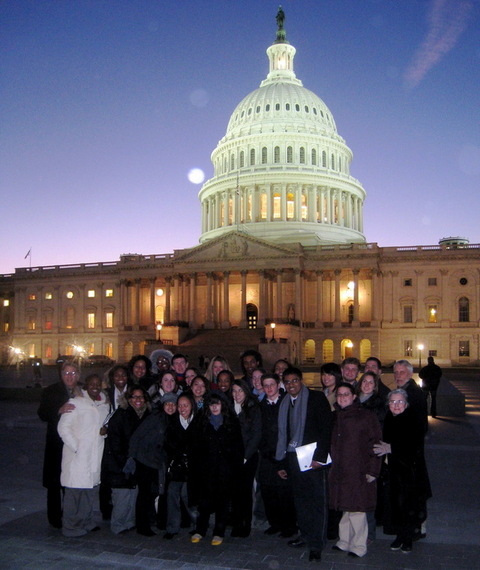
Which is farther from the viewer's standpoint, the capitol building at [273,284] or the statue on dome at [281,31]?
the statue on dome at [281,31]

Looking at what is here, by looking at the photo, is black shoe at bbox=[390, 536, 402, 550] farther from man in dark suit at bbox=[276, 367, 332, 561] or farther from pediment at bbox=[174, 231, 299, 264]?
pediment at bbox=[174, 231, 299, 264]

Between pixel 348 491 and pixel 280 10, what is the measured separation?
11955cm

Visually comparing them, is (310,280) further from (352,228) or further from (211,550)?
(211,550)

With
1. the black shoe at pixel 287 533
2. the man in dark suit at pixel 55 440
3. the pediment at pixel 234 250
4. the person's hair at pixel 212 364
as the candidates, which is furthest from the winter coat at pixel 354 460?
the pediment at pixel 234 250

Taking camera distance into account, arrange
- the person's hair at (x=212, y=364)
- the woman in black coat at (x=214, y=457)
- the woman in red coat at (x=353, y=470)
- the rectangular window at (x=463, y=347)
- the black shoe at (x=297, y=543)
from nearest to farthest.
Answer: the woman in red coat at (x=353, y=470), the black shoe at (x=297, y=543), the woman in black coat at (x=214, y=457), the person's hair at (x=212, y=364), the rectangular window at (x=463, y=347)

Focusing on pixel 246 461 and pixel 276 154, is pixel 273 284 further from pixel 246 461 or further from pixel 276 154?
pixel 246 461

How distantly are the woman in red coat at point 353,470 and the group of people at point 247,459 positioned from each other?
2cm

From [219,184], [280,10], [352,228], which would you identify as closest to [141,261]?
[219,184]

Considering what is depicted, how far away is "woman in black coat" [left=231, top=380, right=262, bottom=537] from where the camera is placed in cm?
1098

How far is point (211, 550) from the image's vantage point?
10.3 meters

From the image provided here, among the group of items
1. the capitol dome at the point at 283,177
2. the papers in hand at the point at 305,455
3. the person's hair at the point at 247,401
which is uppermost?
the capitol dome at the point at 283,177

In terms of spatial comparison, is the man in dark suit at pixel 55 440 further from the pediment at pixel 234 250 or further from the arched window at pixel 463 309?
the arched window at pixel 463 309

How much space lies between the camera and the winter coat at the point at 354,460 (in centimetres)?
1010

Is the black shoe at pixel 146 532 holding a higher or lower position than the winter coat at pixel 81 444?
lower
